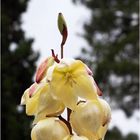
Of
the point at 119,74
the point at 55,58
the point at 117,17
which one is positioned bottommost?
the point at 119,74

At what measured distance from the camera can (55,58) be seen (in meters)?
0.84

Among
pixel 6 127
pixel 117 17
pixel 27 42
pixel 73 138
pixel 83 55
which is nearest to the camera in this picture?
pixel 73 138

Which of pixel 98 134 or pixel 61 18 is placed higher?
pixel 61 18

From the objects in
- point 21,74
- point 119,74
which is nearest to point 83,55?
point 119,74

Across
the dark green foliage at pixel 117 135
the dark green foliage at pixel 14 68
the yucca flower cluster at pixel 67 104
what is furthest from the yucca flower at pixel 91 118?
the dark green foliage at pixel 117 135

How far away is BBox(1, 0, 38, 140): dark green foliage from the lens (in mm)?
7258

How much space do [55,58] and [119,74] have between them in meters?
10.1

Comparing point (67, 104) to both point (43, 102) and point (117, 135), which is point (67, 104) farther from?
point (117, 135)

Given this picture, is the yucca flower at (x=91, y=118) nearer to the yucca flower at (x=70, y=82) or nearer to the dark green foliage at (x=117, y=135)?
the yucca flower at (x=70, y=82)

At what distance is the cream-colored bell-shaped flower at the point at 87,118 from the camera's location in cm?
78

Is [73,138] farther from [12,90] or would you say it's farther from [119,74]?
[119,74]

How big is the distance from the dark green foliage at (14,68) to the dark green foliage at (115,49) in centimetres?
246

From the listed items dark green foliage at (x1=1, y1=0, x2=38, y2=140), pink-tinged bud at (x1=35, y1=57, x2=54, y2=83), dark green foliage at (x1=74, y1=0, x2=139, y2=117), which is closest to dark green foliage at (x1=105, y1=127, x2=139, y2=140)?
dark green foliage at (x1=74, y1=0, x2=139, y2=117)

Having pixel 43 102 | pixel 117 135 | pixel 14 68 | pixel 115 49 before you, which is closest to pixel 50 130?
pixel 43 102
